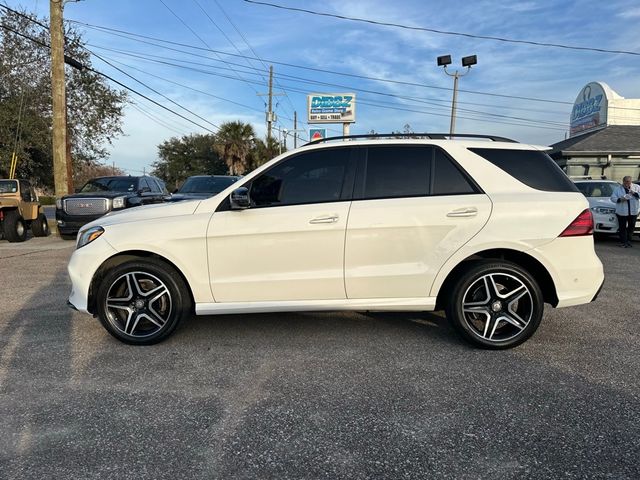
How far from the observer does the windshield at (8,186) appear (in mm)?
12648

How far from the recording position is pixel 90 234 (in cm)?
413

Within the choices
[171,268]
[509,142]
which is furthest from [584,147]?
[171,268]

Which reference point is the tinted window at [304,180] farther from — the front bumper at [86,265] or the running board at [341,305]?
the front bumper at [86,265]

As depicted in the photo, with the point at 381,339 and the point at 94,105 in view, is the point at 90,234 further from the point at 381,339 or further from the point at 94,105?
the point at 94,105

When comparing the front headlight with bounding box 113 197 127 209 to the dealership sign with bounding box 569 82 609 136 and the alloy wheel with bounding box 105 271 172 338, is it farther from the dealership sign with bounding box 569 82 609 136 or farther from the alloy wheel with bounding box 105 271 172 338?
the dealership sign with bounding box 569 82 609 136

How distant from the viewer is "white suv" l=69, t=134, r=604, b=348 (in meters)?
3.92

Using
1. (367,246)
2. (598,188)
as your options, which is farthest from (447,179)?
(598,188)

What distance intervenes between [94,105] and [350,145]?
24918 millimetres

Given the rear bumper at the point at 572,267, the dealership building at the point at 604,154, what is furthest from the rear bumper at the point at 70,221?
the dealership building at the point at 604,154

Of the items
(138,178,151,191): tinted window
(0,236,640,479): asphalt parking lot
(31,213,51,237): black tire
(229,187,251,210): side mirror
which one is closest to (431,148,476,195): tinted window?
(0,236,640,479): asphalt parking lot

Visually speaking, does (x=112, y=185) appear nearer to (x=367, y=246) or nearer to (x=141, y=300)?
(x=141, y=300)

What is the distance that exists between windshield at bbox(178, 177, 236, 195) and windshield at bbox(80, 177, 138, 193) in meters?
1.72

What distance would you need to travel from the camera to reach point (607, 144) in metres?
22.5

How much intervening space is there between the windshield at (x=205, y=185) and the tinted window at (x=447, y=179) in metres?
8.34
